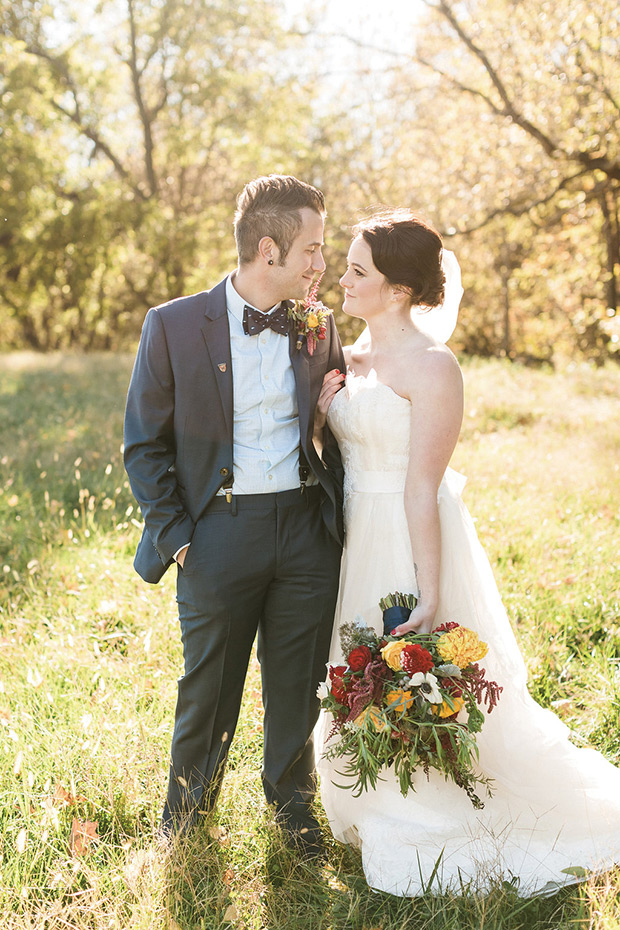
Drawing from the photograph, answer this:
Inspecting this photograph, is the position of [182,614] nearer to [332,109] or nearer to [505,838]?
[505,838]

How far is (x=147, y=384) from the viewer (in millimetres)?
3029

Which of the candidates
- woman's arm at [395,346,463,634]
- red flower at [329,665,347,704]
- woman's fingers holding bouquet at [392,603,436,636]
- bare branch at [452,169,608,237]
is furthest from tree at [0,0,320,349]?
red flower at [329,665,347,704]

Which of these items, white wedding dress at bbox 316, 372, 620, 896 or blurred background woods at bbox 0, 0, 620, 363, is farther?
blurred background woods at bbox 0, 0, 620, 363

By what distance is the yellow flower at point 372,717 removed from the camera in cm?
260

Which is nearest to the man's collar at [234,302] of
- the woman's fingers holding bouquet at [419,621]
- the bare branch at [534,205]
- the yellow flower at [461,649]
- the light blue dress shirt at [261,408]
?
the light blue dress shirt at [261,408]

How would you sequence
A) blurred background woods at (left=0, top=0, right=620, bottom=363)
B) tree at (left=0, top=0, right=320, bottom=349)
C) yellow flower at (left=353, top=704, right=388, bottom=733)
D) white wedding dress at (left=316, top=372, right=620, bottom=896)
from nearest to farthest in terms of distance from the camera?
yellow flower at (left=353, top=704, right=388, bottom=733), white wedding dress at (left=316, top=372, right=620, bottom=896), blurred background woods at (left=0, top=0, right=620, bottom=363), tree at (left=0, top=0, right=320, bottom=349)

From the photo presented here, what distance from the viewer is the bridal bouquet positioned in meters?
2.61

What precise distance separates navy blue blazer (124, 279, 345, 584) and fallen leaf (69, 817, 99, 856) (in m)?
1.08

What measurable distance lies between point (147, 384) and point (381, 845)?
6.64 feet

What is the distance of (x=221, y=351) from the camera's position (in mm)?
3045

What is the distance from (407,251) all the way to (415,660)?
158 cm

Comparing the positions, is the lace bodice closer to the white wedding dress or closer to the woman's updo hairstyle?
the white wedding dress

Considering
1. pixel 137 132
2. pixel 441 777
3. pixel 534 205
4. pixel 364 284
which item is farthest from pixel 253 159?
pixel 441 777

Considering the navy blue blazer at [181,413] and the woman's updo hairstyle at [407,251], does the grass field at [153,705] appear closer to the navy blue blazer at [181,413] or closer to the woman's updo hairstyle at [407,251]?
the navy blue blazer at [181,413]
